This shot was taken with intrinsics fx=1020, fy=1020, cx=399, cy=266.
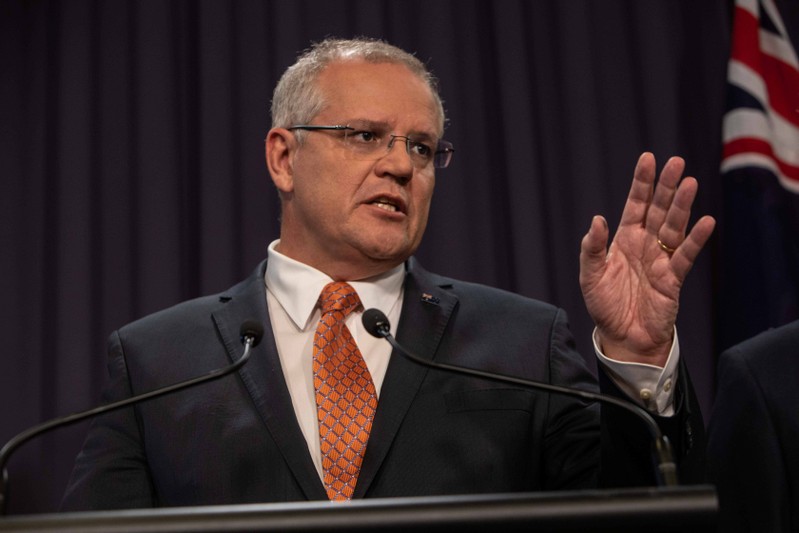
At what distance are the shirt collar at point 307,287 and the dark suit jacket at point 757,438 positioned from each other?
2.55 ft

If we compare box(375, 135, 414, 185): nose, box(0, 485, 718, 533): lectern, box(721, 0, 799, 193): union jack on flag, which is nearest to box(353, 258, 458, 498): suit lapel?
box(375, 135, 414, 185): nose

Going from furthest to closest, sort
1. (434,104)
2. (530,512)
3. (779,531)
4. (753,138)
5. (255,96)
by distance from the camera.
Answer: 1. (255,96)
2. (753,138)
3. (434,104)
4. (779,531)
5. (530,512)

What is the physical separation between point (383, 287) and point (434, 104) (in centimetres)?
43

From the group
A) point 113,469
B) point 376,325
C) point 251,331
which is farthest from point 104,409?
point 113,469

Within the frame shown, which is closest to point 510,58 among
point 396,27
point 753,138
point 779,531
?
point 396,27

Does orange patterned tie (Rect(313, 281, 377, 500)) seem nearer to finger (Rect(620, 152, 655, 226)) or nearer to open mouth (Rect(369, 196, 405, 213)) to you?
open mouth (Rect(369, 196, 405, 213))

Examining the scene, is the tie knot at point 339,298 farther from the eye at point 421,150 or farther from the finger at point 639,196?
the finger at point 639,196

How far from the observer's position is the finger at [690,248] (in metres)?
1.66

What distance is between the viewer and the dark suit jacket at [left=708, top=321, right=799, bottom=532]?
1.63 m

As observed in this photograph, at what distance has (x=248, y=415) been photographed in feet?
6.54

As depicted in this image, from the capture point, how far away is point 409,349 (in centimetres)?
209

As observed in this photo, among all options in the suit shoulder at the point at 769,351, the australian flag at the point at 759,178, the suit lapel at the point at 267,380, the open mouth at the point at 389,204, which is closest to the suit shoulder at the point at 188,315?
the suit lapel at the point at 267,380

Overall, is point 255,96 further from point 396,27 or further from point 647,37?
point 647,37

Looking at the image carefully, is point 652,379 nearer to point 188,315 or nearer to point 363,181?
point 363,181
